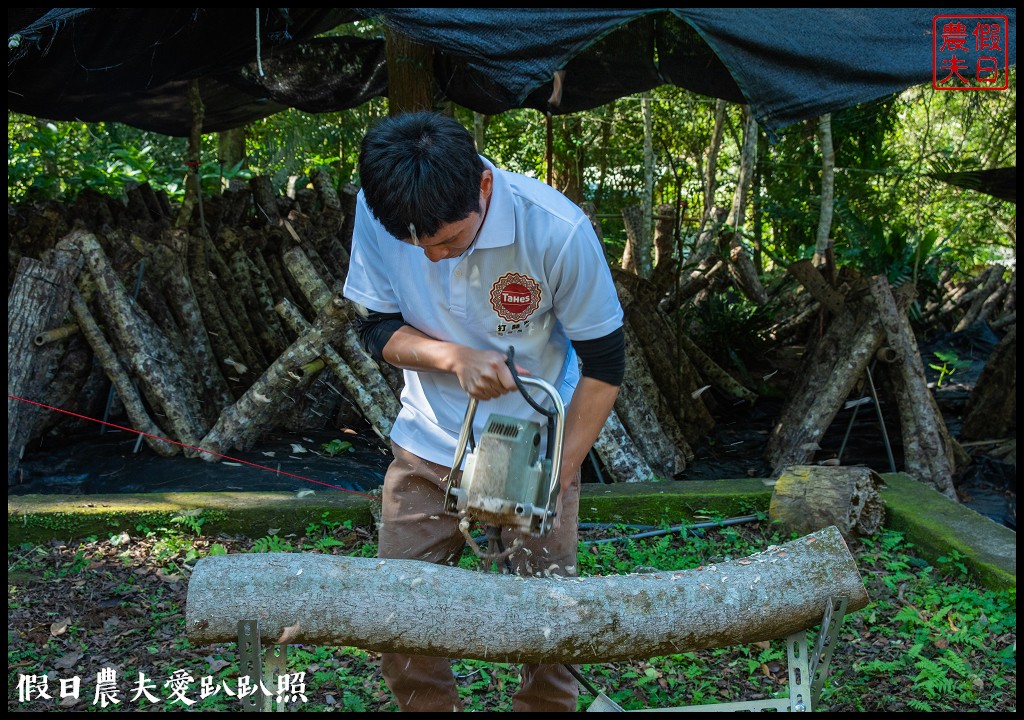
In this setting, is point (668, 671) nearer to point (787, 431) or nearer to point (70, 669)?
point (70, 669)

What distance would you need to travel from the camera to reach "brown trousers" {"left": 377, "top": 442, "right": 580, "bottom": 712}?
250 centimetres

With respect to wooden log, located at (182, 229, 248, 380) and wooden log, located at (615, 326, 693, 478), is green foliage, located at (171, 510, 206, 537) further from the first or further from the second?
wooden log, located at (615, 326, 693, 478)

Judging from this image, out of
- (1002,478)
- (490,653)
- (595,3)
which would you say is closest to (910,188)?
(1002,478)

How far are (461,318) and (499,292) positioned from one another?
0.45 feet

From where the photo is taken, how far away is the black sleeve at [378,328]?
2.47 metres

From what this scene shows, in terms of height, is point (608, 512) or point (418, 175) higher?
point (418, 175)

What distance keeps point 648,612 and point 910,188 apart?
14.4 metres

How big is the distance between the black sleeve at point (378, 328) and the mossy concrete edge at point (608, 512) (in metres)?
2.03

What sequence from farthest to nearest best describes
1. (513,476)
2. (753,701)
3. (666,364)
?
(666,364) < (753,701) < (513,476)

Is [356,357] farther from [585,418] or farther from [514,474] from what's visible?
[514,474]

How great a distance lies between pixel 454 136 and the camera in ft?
6.68

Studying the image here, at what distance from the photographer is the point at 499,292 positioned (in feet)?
7.54

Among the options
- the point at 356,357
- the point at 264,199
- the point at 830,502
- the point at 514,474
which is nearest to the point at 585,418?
the point at 514,474

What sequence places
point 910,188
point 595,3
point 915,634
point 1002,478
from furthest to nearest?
1. point 910,188
2. point 1002,478
3. point 595,3
4. point 915,634
